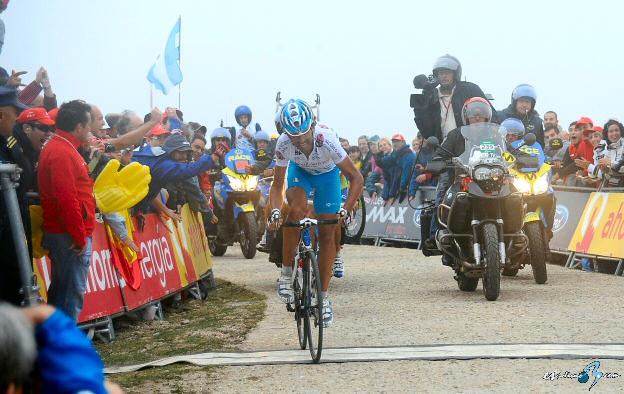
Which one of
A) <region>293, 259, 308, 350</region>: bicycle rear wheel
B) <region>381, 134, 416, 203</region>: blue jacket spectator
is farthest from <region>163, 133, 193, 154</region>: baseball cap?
<region>381, 134, 416, 203</region>: blue jacket spectator

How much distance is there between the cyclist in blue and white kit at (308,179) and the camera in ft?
27.7

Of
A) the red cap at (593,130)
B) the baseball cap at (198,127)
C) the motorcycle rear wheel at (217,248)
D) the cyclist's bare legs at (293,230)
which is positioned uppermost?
the baseball cap at (198,127)

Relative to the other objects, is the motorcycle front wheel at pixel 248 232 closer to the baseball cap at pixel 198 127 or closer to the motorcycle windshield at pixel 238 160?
the motorcycle windshield at pixel 238 160

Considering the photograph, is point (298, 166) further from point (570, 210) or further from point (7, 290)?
point (570, 210)

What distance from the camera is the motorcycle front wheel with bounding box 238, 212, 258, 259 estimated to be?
59.0 ft

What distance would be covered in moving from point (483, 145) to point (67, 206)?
522 centimetres

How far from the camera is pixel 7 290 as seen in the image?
6.56 m

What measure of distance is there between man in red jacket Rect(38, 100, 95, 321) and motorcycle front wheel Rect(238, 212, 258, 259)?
9.99 meters

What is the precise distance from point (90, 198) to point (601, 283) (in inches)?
276

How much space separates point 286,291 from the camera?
28.1 ft

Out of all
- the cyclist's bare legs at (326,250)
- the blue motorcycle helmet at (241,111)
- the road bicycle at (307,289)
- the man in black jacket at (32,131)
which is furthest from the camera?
the blue motorcycle helmet at (241,111)

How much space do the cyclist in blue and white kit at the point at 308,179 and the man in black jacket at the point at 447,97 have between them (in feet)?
16.6

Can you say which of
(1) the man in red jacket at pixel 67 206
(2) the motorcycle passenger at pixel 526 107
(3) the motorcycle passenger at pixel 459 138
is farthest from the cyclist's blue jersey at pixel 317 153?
(2) the motorcycle passenger at pixel 526 107

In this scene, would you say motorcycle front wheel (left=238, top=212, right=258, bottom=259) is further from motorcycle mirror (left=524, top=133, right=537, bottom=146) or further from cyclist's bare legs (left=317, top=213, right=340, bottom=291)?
cyclist's bare legs (left=317, top=213, right=340, bottom=291)
